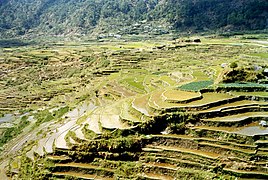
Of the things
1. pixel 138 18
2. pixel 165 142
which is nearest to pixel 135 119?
pixel 165 142

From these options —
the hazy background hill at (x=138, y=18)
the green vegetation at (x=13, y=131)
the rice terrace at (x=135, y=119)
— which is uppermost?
the hazy background hill at (x=138, y=18)

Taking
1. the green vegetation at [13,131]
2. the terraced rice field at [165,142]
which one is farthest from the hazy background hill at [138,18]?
the terraced rice field at [165,142]

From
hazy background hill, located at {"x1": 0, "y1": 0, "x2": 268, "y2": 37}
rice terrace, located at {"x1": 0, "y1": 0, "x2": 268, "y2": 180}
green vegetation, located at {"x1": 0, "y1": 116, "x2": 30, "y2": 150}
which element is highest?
hazy background hill, located at {"x1": 0, "y1": 0, "x2": 268, "y2": 37}

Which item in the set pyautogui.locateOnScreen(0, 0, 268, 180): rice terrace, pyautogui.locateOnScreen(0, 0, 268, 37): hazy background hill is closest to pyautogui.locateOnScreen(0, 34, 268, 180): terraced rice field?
pyautogui.locateOnScreen(0, 0, 268, 180): rice terrace

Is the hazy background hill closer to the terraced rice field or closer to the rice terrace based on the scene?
the rice terrace

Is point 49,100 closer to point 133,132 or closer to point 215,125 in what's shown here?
point 133,132

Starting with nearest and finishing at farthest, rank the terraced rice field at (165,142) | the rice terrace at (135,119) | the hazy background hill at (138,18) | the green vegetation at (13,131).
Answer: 1. the terraced rice field at (165,142)
2. the rice terrace at (135,119)
3. the green vegetation at (13,131)
4. the hazy background hill at (138,18)

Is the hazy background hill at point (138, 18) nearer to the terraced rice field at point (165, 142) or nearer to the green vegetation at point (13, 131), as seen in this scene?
the green vegetation at point (13, 131)

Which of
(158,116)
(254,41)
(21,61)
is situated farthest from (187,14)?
(158,116)
